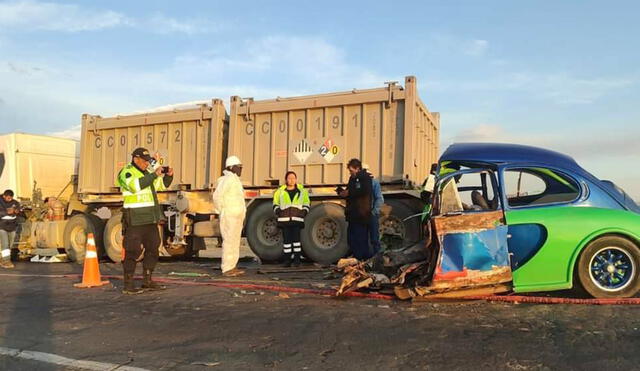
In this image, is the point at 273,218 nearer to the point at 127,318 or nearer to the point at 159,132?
the point at 159,132

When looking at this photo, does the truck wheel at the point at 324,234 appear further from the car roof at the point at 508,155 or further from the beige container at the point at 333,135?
the car roof at the point at 508,155

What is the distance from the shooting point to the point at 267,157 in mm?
10422

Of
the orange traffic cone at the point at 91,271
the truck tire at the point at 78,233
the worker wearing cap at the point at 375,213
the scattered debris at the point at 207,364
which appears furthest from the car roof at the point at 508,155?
the truck tire at the point at 78,233

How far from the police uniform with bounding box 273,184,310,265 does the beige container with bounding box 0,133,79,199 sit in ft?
23.0

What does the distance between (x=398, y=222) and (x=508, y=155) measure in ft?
12.0

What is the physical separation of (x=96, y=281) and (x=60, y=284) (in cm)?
70

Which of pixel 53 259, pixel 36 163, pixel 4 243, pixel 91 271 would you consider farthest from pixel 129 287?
pixel 36 163

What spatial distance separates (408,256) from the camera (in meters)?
6.16

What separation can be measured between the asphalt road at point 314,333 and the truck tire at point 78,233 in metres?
6.12

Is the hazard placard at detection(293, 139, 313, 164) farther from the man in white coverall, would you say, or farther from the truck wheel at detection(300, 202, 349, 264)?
the man in white coverall

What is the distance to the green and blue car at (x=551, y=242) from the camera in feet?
17.1

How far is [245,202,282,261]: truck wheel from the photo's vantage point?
33.2 ft

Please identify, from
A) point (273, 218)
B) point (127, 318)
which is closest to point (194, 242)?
point (273, 218)

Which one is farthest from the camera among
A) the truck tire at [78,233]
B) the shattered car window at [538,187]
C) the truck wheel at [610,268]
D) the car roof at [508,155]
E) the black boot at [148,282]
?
the truck tire at [78,233]
